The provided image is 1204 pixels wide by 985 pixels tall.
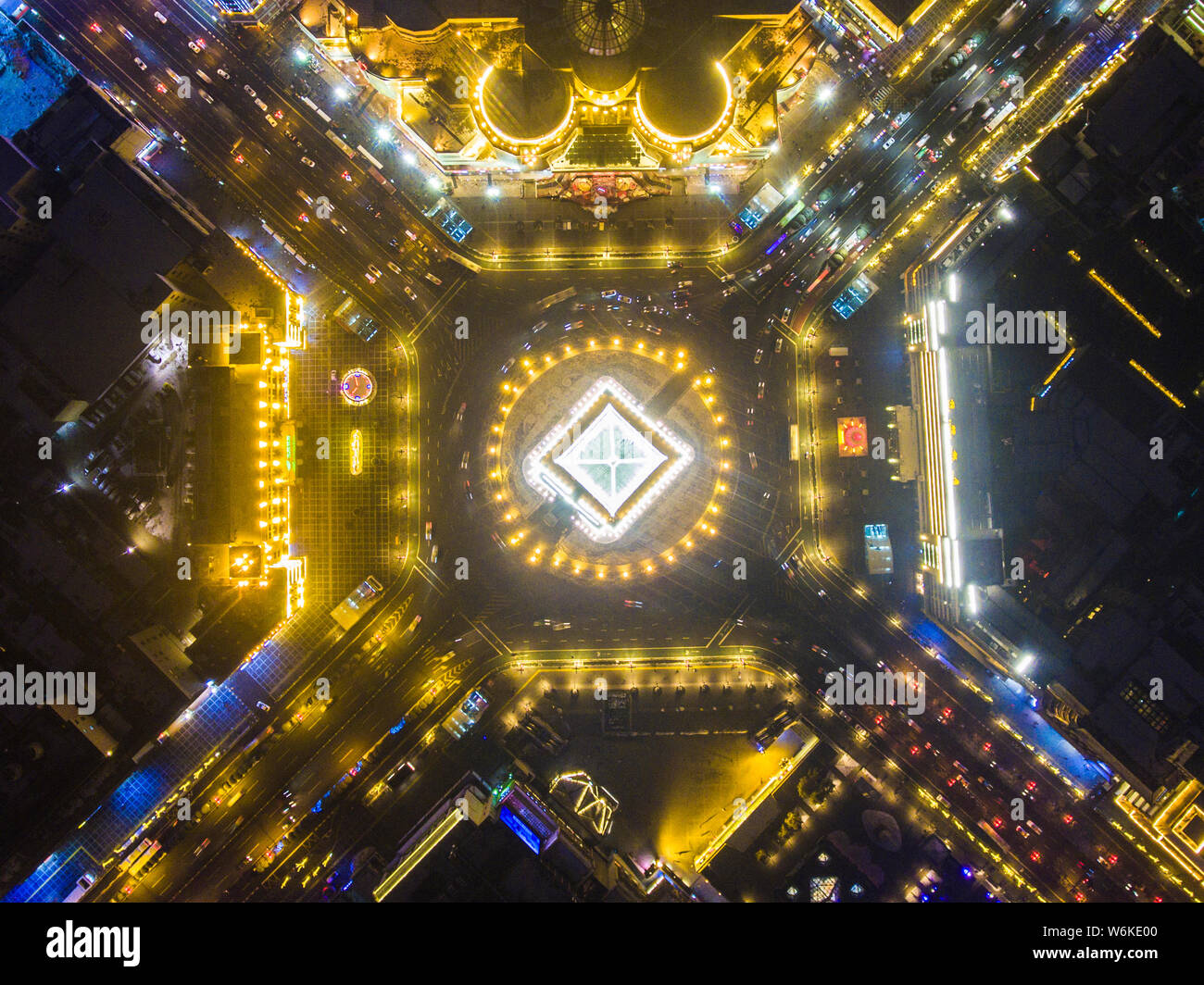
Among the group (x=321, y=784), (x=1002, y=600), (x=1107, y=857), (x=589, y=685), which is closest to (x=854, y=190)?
(x=1002, y=600)

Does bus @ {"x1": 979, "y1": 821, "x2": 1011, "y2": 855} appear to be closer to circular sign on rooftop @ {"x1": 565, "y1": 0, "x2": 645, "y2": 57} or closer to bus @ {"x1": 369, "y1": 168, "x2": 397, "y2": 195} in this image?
circular sign on rooftop @ {"x1": 565, "y1": 0, "x2": 645, "y2": 57}

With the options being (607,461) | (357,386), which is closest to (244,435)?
(357,386)

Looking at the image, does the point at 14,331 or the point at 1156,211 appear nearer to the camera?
the point at 14,331

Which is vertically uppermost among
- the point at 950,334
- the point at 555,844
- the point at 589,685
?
the point at 950,334

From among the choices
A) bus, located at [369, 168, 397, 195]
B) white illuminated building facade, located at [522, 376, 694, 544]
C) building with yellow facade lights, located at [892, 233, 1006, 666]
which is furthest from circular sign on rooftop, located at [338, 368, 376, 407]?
building with yellow facade lights, located at [892, 233, 1006, 666]

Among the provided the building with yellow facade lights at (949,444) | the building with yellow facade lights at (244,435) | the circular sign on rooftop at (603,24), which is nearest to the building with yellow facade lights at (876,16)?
the circular sign on rooftop at (603,24)
